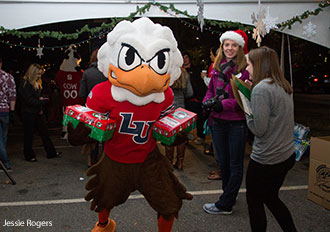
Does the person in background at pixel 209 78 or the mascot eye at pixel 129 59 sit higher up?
the mascot eye at pixel 129 59

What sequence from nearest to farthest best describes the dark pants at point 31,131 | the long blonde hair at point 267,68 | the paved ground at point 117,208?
the long blonde hair at point 267,68 → the paved ground at point 117,208 → the dark pants at point 31,131

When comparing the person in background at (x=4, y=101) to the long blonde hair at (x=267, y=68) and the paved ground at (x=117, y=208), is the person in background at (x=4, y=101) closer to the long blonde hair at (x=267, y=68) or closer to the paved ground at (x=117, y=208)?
the paved ground at (x=117, y=208)

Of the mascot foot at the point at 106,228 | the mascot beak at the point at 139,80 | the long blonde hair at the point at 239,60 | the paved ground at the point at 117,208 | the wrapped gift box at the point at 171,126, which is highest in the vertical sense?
the long blonde hair at the point at 239,60

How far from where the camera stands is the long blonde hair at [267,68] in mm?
2332

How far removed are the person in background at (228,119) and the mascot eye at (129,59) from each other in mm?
1093

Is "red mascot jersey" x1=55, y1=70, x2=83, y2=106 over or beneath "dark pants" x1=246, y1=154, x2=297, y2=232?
over

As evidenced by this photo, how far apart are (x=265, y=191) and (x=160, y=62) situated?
1246 millimetres

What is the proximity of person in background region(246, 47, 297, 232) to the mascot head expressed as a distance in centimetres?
68

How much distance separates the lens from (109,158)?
249 centimetres

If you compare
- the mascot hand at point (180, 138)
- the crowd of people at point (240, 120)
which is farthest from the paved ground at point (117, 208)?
the mascot hand at point (180, 138)

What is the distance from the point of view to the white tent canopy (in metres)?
4.81

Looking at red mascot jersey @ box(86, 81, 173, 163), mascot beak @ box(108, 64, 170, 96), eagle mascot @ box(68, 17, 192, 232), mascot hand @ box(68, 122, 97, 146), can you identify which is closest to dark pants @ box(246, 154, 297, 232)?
eagle mascot @ box(68, 17, 192, 232)

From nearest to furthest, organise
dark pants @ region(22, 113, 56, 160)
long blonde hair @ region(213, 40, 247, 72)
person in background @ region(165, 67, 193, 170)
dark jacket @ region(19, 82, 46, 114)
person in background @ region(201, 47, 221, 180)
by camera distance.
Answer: long blonde hair @ region(213, 40, 247, 72) < person in background @ region(201, 47, 221, 180) < person in background @ region(165, 67, 193, 170) < dark jacket @ region(19, 82, 46, 114) < dark pants @ region(22, 113, 56, 160)

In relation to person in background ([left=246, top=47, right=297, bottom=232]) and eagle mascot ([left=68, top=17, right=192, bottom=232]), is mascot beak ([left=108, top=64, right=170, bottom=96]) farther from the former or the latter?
person in background ([left=246, top=47, right=297, bottom=232])
